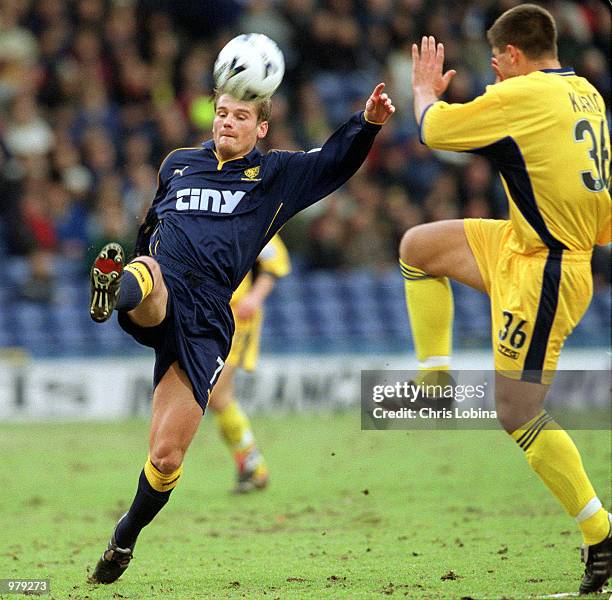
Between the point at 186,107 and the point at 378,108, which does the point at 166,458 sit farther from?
the point at 186,107

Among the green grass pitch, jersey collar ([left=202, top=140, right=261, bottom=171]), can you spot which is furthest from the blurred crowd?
jersey collar ([left=202, top=140, right=261, bottom=171])

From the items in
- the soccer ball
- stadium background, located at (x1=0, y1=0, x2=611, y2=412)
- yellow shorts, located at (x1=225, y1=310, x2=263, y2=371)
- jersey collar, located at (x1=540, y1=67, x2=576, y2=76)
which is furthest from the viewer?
stadium background, located at (x1=0, y1=0, x2=611, y2=412)

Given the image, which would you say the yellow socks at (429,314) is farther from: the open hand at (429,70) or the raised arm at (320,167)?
the open hand at (429,70)

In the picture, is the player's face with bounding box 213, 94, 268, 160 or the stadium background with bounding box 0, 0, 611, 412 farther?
the stadium background with bounding box 0, 0, 611, 412

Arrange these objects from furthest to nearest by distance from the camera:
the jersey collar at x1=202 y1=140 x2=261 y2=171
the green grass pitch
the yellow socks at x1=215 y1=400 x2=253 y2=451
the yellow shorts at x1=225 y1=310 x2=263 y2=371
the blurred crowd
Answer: the blurred crowd, the yellow shorts at x1=225 y1=310 x2=263 y2=371, the yellow socks at x1=215 y1=400 x2=253 y2=451, the jersey collar at x1=202 y1=140 x2=261 y2=171, the green grass pitch

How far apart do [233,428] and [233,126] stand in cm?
407

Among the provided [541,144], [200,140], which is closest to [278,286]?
[200,140]

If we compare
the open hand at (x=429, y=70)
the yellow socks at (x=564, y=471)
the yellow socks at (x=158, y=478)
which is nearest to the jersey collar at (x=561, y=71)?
the open hand at (x=429, y=70)

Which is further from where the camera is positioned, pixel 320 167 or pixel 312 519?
pixel 312 519

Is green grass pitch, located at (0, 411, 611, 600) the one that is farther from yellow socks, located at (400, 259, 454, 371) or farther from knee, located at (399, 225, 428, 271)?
knee, located at (399, 225, 428, 271)

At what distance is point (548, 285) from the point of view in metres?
5.61

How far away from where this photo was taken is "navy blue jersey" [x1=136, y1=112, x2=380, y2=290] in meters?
6.02

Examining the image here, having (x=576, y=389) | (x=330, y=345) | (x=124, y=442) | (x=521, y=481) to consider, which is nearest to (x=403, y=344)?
(x=330, y=345)

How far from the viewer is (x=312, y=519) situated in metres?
8.07
